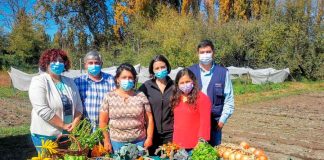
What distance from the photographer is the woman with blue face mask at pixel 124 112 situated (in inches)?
132

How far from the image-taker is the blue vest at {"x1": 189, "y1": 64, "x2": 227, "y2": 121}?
12.3 feet

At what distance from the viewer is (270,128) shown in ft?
30.6

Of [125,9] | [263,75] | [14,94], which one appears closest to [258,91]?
[263,75]

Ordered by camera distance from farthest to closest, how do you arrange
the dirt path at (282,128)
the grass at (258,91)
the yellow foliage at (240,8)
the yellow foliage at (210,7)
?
the yellow foliage at (240,8)
the yellow foliage at (210,7)
the grass at (258,91)
the dirt path at (282,128)

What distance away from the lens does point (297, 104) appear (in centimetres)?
1414

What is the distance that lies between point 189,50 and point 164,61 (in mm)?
17567

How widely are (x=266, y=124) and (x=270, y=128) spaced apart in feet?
1.91

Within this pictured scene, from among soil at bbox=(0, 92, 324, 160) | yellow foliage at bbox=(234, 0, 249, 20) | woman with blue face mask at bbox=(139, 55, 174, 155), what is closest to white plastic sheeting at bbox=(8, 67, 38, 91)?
soil at bbox=(0, 92, 324, 160)

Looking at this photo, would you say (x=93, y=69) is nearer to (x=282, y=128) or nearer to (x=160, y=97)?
(x=160, y=97)

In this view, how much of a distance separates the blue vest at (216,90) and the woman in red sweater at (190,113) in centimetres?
34

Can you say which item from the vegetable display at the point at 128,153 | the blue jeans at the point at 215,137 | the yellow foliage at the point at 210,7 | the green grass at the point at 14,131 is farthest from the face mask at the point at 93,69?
the yellow foliage at the point at 210,7

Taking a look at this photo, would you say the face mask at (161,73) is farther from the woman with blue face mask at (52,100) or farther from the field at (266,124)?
the field at (266,124)

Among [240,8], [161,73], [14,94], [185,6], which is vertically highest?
[185,6]

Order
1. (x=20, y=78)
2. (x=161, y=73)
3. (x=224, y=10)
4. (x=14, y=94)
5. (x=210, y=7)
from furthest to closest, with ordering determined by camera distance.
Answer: (x=210, y=7)
(x=224, y=10)
(x=14, y=94)
(x=20, y=78)
(x=161, y=73)
